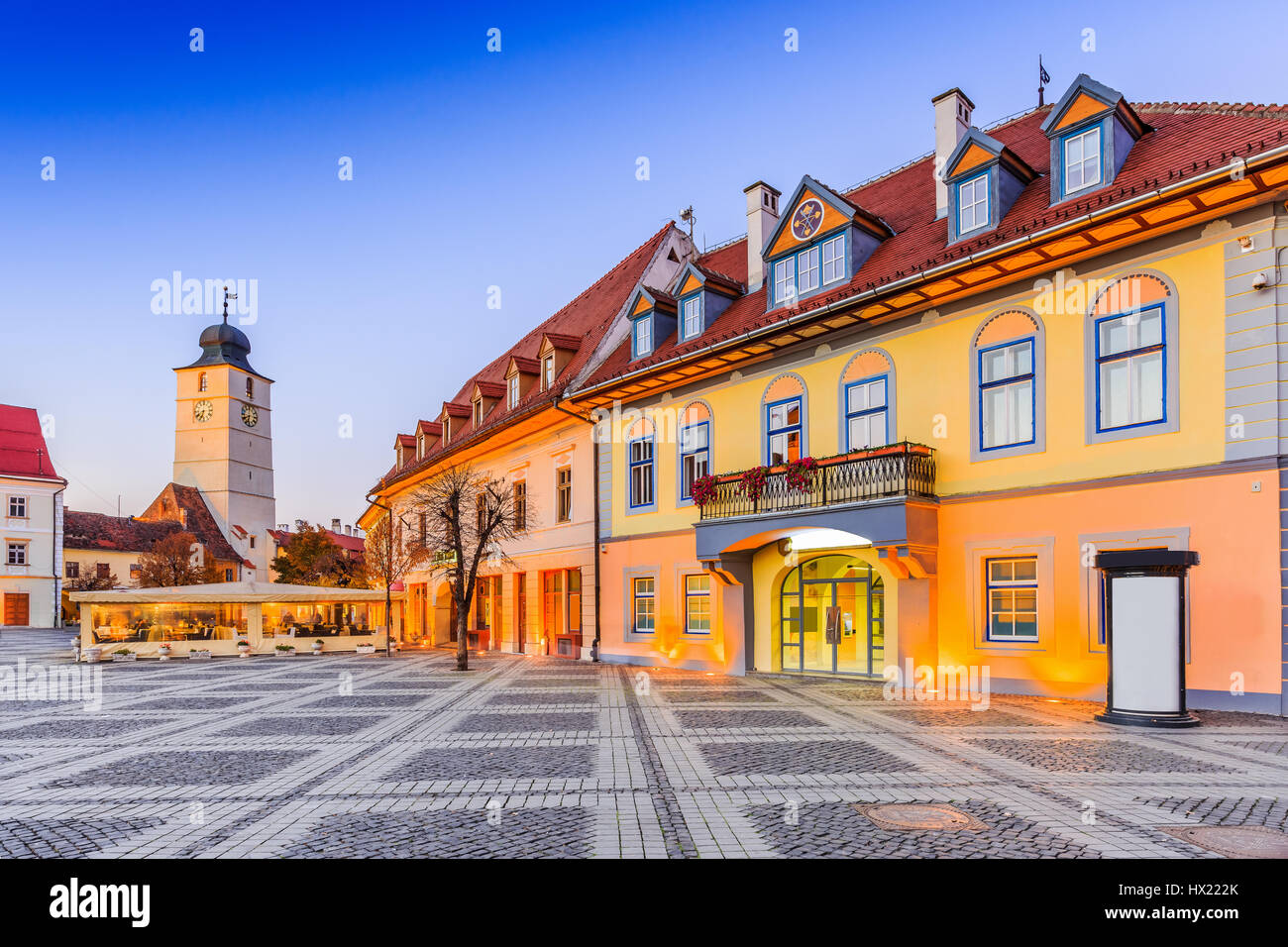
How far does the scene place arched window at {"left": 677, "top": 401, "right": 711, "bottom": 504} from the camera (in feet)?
73.9

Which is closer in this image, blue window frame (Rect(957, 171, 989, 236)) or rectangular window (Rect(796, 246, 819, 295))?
blue window frame (Rect(957, 171, 989, 236))

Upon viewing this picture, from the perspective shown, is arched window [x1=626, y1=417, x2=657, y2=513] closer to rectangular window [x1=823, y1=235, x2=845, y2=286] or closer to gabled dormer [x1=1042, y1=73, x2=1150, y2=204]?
rectangular window [x1=823, y1=235, x2=845, y2=286]

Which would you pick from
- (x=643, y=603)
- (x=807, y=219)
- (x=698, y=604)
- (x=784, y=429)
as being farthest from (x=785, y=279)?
(x=643, y=603)

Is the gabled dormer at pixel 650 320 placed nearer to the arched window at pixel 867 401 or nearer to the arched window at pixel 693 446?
the arched window at pixel 693 446

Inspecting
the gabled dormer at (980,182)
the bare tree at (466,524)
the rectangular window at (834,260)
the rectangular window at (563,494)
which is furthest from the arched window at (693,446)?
the gabled dormer at (980,182)

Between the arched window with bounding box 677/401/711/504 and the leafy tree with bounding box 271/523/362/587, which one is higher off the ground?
the arched window with bounding box 677/401/711/504

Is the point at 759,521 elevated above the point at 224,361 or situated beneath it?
situated beneath

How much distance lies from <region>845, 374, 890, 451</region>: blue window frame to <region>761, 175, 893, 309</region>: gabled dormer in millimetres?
2431

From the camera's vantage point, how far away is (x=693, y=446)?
2291cm

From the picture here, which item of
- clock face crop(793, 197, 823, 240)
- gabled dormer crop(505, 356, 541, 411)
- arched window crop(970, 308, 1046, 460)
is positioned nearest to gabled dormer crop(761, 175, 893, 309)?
clock face crop(793, 197, 823, 240)

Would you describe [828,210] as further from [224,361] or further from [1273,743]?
[224,361]
